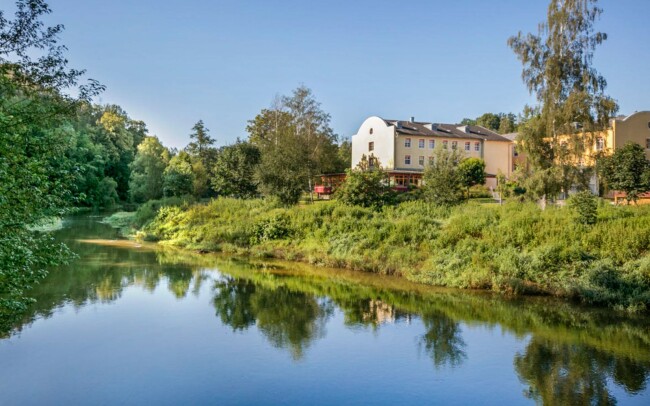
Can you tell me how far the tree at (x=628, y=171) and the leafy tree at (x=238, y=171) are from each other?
2738 centimetres

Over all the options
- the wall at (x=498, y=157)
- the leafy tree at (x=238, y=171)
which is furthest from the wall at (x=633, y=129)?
the leafy tree at (x=238, y=171)

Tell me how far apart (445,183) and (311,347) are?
798 inches

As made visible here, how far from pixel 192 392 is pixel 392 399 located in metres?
4.45

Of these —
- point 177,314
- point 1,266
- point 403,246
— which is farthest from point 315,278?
point 1,266

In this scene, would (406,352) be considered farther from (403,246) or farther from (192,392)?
(403,246)

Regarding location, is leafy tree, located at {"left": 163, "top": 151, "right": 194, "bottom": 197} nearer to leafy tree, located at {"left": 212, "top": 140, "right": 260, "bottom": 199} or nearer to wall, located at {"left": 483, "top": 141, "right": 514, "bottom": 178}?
leafy tree, located at {"left": 212, "top": 140, "right": 260, "bottom": 199}

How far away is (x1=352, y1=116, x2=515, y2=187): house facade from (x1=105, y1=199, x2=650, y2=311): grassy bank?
706 inches

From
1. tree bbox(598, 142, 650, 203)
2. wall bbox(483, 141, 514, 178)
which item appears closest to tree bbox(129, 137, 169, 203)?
wall bbox(483, 141, 514, 178)

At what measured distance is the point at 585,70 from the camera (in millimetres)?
27734

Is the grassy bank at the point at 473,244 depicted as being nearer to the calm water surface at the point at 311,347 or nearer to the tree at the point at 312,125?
the calm water surface at the point at 311,347

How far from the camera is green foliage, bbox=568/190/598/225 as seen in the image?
22.5 m

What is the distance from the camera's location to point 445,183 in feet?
106

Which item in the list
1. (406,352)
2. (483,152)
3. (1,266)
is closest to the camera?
(1,266)

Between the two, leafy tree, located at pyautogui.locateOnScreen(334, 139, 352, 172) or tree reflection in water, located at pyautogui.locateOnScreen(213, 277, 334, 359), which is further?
leafy tree, located at pyautogui.locateOnScreen(334, 139, 352, 172)
